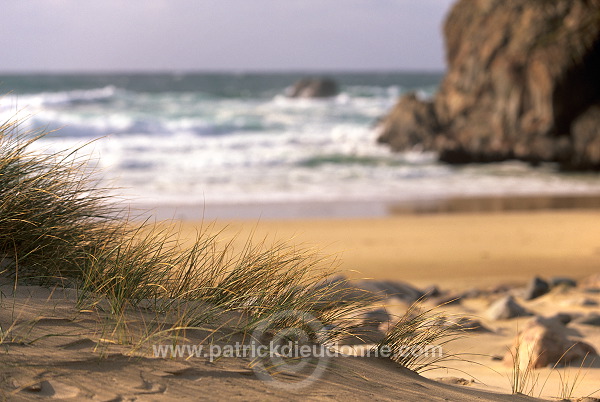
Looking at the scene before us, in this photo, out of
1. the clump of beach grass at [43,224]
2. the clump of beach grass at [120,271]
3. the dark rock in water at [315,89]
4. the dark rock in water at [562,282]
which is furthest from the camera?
the dark rock in water at [315,89]

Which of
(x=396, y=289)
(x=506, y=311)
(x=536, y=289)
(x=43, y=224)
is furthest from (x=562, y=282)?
(x=43, y=224)

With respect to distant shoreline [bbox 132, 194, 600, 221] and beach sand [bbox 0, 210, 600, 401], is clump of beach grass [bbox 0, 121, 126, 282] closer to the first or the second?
beach sand [bbox 0, 210, 600, 401]

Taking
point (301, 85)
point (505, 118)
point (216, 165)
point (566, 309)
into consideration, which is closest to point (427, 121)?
point (505, 118)

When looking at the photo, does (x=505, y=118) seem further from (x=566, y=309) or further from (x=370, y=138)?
(x=566, y=309)

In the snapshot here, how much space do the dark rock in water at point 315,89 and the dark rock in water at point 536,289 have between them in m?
42.5

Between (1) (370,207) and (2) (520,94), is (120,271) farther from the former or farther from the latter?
(2) (520,94)

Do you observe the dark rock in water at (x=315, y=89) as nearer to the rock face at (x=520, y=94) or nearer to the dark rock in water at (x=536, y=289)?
the rock face at (x=520, y=94)

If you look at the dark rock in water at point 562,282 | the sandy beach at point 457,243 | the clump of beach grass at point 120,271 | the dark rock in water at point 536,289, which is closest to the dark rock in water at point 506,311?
the dark rock in water at point 536,289

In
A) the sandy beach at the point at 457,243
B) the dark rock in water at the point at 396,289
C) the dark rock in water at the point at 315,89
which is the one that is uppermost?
the dark rock in water at the point at 315,89

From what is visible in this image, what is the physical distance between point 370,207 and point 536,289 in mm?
6800

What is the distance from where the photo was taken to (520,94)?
69.2 ft

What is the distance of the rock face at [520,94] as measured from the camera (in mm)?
20375

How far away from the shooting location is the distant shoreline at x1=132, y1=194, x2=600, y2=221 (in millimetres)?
12805

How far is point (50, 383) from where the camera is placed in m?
2.37
